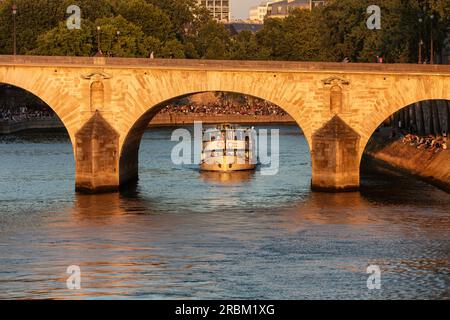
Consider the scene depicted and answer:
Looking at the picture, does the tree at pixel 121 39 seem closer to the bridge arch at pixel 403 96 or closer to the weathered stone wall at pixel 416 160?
the weathered stone wall at pixel 416 160

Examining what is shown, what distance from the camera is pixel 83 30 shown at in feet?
518

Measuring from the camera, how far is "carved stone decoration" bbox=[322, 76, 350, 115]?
283 ft

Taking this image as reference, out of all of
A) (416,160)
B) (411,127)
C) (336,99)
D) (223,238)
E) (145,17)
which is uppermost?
(145,17)

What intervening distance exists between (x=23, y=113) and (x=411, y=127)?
208ft

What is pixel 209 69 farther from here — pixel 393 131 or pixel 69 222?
pixel 393 131

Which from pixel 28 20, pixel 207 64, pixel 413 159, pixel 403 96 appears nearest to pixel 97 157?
pixel 207 64

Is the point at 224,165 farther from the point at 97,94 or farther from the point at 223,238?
the point at 223,238

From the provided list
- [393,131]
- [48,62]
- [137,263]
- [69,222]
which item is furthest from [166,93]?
[393,131]

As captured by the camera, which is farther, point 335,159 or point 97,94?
point 97,94

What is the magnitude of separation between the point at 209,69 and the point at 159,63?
10.4 feet

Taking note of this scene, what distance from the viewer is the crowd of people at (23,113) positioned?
155 m

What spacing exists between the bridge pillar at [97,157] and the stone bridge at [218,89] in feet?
0.20

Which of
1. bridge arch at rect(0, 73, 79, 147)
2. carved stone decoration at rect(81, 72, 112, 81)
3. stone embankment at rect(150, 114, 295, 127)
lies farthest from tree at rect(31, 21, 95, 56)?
carved stone decoration at rect(81, 72, 112, 81)

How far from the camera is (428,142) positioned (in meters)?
100
